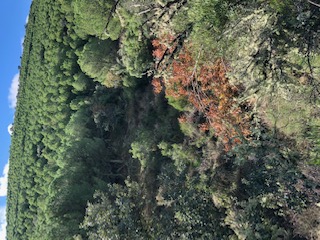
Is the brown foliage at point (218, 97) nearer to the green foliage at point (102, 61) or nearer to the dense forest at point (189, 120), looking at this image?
the dense forest at point (189, 120)

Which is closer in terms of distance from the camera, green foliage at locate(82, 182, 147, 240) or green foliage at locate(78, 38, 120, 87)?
Answer: green foliage at locate(82, 182, 147, 240)

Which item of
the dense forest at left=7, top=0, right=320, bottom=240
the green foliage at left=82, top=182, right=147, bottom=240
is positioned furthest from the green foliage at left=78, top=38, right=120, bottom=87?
the green foliage at left=82, top=182, right=147, bottom=240

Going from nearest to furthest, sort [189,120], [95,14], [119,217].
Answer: [119,217], [189,120], [95,14]

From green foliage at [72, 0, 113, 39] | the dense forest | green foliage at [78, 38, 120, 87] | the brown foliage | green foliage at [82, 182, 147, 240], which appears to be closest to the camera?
the dense forest

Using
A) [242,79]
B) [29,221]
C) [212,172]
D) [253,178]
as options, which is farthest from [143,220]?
[29,221]

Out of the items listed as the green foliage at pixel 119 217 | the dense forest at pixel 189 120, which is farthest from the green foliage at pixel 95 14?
the green foliage at pixel 119 217

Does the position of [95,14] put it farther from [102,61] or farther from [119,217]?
[119,217]

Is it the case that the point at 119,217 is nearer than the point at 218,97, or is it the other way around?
the point at 218,97

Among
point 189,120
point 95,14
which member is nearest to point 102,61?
point 95,14

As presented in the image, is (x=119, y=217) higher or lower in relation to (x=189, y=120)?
lower

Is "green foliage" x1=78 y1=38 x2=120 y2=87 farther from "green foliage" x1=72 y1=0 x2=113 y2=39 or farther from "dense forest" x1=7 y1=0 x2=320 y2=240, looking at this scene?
"green foliage" x1=72 y1=0 x2=113 y2=39
